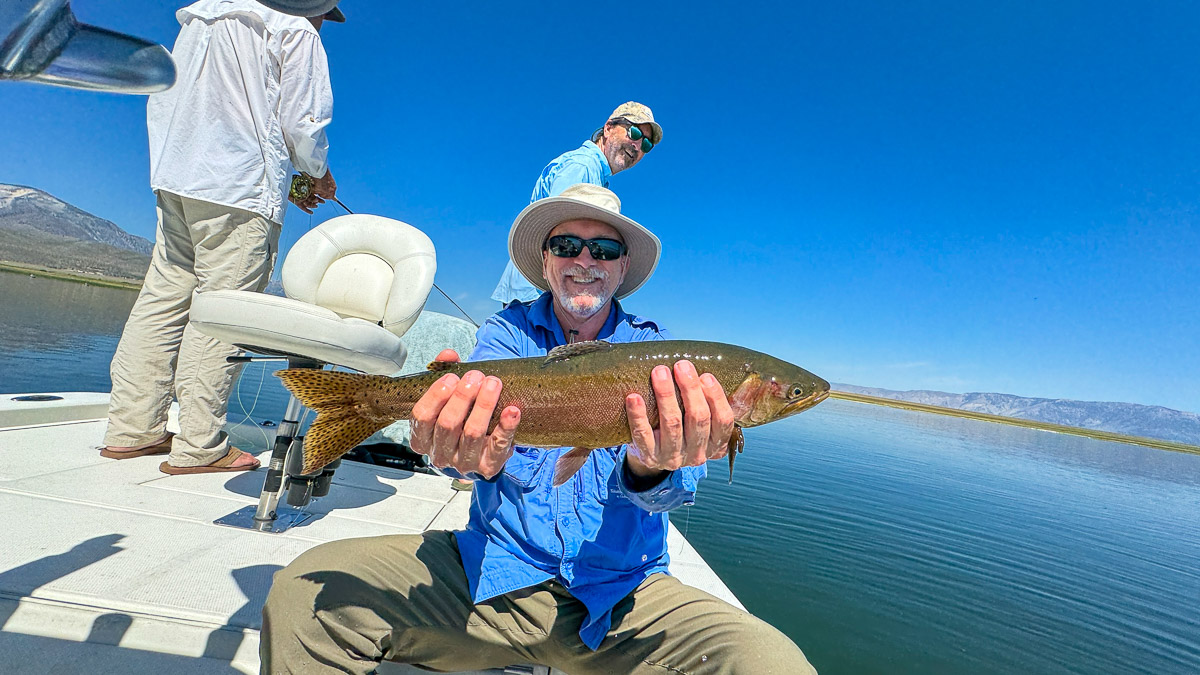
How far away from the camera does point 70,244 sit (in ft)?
472

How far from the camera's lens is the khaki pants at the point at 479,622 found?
230cm

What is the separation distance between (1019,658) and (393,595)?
336 inches

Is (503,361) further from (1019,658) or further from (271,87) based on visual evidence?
(1019,658)

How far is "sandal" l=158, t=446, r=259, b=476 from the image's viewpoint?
4.66 metres

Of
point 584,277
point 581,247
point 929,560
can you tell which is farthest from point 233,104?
point 929,560

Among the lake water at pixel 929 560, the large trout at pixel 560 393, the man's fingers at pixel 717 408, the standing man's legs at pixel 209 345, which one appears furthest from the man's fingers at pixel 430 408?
the lake water at pixel 929 560

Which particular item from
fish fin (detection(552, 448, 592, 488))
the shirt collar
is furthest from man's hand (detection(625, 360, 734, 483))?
the shirt collar

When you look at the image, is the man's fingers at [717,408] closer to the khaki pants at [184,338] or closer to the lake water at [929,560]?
the khaki pants at [184,338]

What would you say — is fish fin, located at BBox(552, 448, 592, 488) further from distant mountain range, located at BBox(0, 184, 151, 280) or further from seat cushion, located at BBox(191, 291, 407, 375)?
distant mountain range, located at BBox(0, 184, 151, 280)

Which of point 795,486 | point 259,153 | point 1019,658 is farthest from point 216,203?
point 795,486

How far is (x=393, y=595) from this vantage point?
246 centimetres

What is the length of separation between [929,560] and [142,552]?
11.6m

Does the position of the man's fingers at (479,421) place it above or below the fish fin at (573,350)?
below

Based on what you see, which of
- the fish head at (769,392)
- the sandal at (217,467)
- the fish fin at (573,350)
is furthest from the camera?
the sandal at (217,467)
